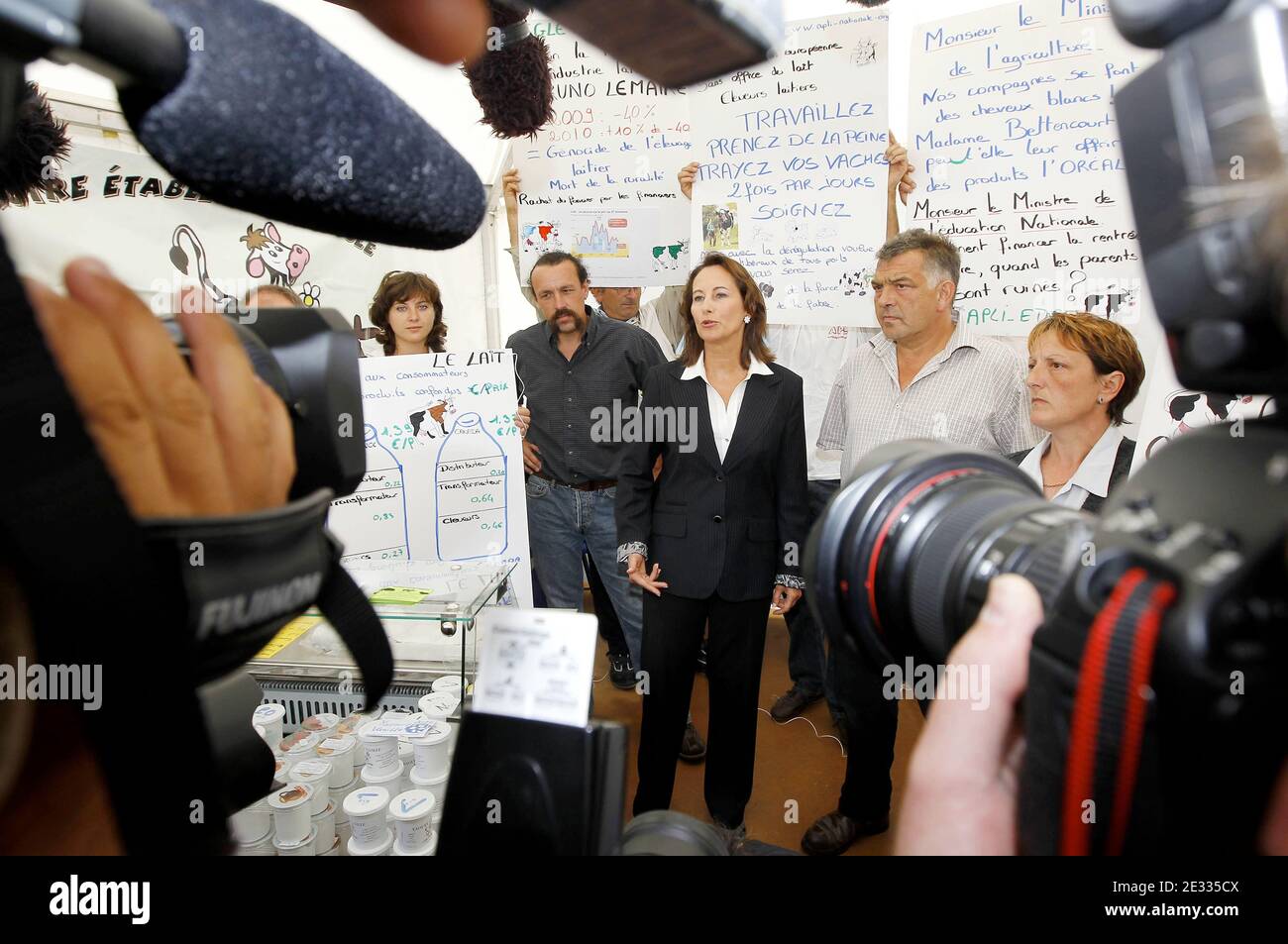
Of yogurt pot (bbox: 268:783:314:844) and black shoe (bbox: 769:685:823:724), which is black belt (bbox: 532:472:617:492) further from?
yogurt pot (bbox: 268:783:314:844)

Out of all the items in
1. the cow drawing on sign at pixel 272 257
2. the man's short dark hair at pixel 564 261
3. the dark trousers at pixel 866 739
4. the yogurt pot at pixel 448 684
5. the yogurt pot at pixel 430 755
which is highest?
the cow drawing on sign at pixel 272 257

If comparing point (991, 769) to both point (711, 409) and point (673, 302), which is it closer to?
point (711, 409)

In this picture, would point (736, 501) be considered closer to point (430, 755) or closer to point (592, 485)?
point (592, 485)

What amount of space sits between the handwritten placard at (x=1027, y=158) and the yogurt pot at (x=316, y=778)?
2.03 metres

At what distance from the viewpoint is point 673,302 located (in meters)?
2.97

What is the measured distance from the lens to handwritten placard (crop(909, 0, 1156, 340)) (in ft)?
6.07

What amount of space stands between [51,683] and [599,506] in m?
2.28

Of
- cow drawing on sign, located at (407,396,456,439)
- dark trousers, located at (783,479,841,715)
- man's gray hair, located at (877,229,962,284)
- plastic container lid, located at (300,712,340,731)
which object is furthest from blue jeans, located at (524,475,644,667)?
plastic container lid, located at (300,712,340,731)

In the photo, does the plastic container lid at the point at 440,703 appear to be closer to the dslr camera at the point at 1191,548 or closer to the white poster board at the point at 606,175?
the dslr camera at the point at 1191,548

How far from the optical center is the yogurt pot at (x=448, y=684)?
4.12 ft

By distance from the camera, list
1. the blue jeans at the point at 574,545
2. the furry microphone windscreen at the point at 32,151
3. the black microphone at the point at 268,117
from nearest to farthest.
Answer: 1. the black microphone at the point at 268,117
2. the furry microphone windscreen at the point at 32,151
3. the blue jeans at the point at 574,545

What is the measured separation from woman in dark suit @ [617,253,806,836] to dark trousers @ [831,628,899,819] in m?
0.23

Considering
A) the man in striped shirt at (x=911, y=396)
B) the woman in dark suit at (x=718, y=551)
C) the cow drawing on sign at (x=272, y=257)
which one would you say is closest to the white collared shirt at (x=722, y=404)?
the woman in dark suit at (x=718, y=551)

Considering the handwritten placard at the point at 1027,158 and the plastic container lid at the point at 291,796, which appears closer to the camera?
the plastic container lid at the point at 291,796
